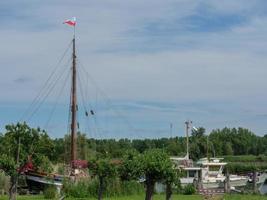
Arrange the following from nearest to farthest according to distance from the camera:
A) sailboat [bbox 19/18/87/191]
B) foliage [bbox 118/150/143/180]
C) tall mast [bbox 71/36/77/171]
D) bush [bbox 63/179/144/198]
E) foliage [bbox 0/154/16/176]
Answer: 1. foliage [bbox 118/150/143/180]
2. foliage [bbox 0/154/16/176]
3. bush [bbox 63/179/144/198]
4. sailboat [bbox 19/18/87/191]
5. tall mast [bbox 71/36/77/171]

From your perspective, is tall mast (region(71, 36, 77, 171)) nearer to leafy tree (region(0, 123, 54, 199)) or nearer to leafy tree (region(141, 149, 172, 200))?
leafy tree (region(0, 123, 54, 199))

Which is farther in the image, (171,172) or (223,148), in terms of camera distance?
(223,148)

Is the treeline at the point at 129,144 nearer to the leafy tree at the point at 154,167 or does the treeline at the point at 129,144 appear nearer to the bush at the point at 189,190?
the bush at the point at 189,190

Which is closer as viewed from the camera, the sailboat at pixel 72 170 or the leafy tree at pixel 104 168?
the leafy tree at pixel 104 168

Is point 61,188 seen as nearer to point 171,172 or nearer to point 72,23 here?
point 72,23

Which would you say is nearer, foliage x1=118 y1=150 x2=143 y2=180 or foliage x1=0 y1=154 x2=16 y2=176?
foliage x1=118 y1=150 x2=143 y2=180

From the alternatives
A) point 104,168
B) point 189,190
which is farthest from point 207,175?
point 104,168

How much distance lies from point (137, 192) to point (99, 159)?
50.3ft

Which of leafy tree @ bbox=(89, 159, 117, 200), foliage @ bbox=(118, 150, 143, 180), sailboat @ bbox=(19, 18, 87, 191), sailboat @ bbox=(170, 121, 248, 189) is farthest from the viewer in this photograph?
sailboat @ bbox=(170, 121, 248, 189)

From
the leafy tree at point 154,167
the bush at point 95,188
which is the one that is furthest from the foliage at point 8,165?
the bush at point 95,188

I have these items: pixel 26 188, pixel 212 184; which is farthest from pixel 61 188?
pixel 212 184

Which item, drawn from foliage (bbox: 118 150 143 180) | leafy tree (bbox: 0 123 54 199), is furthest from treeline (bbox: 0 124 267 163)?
foliage (bbox: 118 150 143 180)

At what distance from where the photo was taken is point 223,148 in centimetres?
16188

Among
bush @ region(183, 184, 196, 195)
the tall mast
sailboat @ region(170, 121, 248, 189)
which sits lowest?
bush @ region(183, 184, 196, 195)
